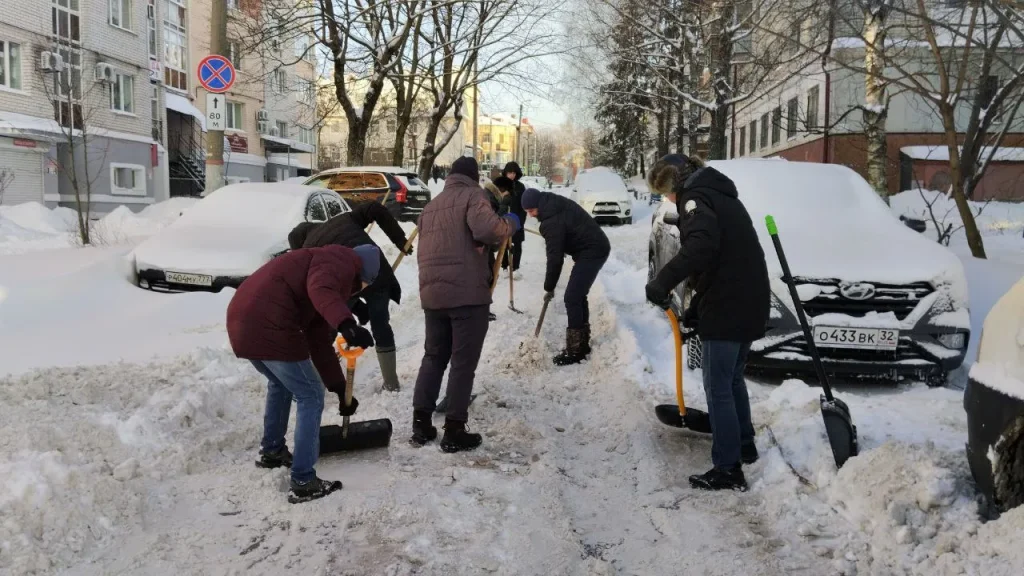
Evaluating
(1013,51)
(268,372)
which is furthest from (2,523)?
(1013,51)

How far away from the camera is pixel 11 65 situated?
22.0 meters

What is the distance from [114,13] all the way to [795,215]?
26.8 meters

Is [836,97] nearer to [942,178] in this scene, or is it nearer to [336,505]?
[942,178]

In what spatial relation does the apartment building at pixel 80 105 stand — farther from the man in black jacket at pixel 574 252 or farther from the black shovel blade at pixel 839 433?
the black shovel blade at pixel 839 433

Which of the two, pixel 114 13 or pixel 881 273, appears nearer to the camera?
pixel 881 273

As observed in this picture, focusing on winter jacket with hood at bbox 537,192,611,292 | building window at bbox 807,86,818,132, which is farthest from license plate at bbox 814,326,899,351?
building window at bbox 807,86,818,132

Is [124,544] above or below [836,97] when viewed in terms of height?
below

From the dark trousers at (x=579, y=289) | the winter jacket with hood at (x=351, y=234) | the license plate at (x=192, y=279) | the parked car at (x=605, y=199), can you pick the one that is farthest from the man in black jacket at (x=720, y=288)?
the parked car at (x=605, y=199)

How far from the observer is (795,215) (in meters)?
6.98

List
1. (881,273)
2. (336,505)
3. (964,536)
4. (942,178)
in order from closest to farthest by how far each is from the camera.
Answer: (964,536) → (336,505) → (881,273) → (942,178)

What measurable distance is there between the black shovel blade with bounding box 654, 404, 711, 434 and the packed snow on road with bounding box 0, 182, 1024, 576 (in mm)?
111

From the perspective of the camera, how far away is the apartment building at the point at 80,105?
2136cm

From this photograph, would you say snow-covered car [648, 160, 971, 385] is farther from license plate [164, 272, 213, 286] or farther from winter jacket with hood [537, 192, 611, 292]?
license plate [164, 272, 213, 286]

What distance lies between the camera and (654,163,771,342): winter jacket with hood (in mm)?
4027
